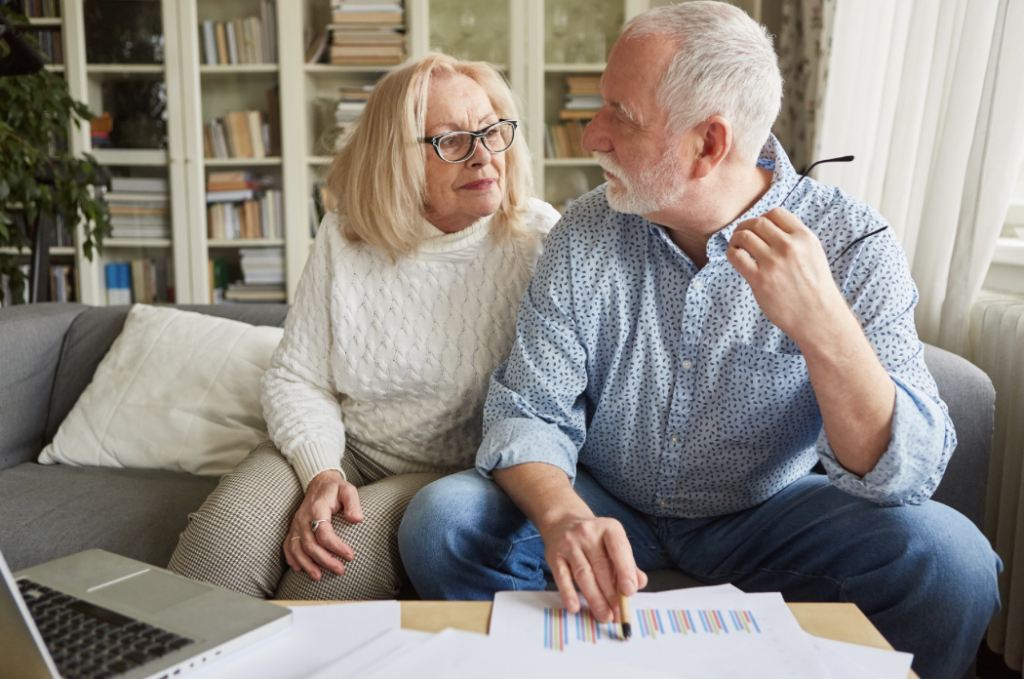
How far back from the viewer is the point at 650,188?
107cm

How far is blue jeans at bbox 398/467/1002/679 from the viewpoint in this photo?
0.92 meters

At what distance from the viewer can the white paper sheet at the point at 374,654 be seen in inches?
25.6

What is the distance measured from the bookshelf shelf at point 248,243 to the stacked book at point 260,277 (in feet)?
0.05

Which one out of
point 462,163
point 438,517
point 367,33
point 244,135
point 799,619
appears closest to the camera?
point 799,619

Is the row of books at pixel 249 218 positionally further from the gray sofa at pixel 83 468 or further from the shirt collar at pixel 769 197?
the shirt collar at pixel 769 197

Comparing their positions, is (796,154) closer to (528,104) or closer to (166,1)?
(528,104)

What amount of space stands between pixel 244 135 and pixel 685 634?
305 centimetres

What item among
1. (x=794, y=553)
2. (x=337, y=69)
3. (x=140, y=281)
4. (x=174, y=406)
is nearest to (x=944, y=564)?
(x=794, y=553)

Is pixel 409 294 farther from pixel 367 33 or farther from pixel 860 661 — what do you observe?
pixel 367 33

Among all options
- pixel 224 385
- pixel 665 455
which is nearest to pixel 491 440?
pixel 665 455

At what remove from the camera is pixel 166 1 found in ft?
10.4

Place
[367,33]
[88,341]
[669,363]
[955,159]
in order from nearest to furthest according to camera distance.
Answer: [669,363] → [955,159] → [88,341] → [367,33]

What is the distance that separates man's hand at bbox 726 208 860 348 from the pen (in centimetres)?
36

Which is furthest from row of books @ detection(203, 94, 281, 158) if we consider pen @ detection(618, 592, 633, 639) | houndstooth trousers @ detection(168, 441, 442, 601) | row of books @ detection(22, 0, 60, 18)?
pen @ detection(618, 592, 633, 639)
